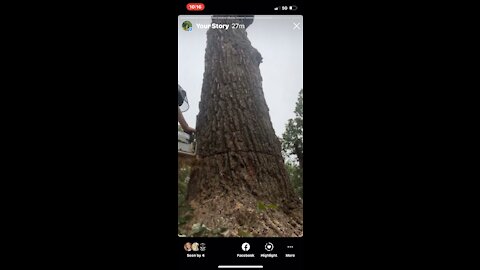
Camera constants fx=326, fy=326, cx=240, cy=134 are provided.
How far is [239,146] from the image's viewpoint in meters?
1.91

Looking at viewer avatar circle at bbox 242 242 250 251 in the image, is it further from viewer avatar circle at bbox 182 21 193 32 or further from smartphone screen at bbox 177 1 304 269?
viewer avatar circle at bbox 182 21 193 32

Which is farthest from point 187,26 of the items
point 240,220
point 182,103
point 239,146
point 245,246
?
point 245,246

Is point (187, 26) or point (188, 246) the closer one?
point (188, 246)

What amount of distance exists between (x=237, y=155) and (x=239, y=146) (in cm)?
6

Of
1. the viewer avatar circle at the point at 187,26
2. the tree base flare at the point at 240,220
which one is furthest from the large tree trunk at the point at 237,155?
the viewer avatar circle at the point at 187,26

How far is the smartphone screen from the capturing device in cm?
175

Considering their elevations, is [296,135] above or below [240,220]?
above

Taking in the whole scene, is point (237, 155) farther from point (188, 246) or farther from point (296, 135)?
point (188, 246)

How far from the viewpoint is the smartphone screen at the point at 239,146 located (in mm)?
1755

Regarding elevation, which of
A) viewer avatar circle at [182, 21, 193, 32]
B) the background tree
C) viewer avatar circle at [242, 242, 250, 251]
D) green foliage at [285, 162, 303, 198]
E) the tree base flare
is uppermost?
viewer avatar circle at [182, 21, 193, 32]

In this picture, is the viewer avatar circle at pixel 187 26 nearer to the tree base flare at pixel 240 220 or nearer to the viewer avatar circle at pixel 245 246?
the tree base flare at pixel 240 220

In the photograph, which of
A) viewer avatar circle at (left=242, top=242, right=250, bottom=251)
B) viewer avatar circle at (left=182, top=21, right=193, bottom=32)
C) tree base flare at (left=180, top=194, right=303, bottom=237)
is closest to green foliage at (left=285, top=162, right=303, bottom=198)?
tree base flare at (left=180, top=194, right=303, bottom=237)

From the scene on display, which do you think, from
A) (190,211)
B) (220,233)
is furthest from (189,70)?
(220,233)
